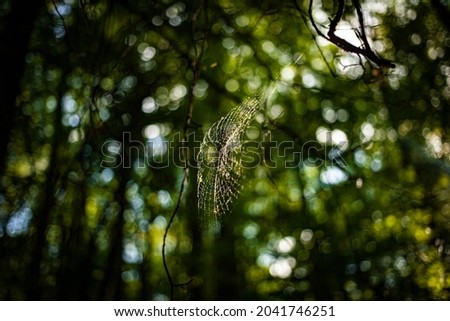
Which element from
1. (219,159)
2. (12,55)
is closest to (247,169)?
(219,159)

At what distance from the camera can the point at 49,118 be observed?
2602 mm

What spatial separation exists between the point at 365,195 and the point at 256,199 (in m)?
0.70

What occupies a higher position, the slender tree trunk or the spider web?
the slender tree trunk

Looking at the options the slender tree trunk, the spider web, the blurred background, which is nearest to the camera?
the slender tree trunk

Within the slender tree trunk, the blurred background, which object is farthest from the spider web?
the slender tree trunk

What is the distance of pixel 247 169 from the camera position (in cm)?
305

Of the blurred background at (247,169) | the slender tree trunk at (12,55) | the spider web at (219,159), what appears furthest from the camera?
the blurred background at (247,169)

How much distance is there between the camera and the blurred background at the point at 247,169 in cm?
236

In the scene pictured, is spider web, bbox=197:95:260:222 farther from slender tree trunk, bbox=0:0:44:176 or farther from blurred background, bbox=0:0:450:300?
slender tree trunk, bbox=0:0:44:176

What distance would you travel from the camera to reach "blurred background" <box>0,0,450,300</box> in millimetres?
2361

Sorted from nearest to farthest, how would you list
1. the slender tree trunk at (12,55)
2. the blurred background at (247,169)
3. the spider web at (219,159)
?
the slender tree trunk at (12,55) → the spider web at (219,159) → the blurred background at (247,169)

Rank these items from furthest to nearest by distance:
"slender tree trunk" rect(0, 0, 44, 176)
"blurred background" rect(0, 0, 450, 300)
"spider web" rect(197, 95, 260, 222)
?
"blurred background" rect(0, 0, 450, 300)
"spider web" rect(197, 95, 260, 222)
"slender tree trunk" rect(0, 0, 44, 176)

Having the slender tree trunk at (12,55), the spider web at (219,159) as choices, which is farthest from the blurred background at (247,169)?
the slender tree trunk at (12,55)

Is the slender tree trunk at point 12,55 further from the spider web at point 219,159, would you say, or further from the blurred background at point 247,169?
the spider web at point 219,159
